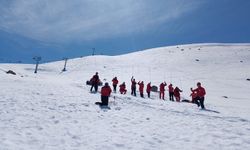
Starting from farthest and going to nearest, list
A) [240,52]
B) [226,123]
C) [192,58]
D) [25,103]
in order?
[240,52] → [192,58] → [25,103] → [226,123]

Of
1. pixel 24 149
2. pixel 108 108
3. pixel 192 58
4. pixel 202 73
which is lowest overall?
pixel 24 149

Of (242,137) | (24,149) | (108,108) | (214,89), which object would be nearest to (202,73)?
(214,89)

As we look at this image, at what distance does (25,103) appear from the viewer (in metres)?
16.5

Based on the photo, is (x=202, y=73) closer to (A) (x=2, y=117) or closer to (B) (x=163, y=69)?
(B) (x=163, y=69)

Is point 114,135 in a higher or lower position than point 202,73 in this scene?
lower

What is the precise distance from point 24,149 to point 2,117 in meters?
4.34

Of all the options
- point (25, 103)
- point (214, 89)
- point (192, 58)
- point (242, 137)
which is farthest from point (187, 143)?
point (192, 58)

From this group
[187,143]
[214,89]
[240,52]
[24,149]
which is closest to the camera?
[24,149]

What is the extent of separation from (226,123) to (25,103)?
1094cm

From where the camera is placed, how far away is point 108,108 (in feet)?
57.6

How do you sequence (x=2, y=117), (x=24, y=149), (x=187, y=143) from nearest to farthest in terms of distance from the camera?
1. (x=24, y=149)
2. (x=187, y=143)
3. (x=2, y=117)

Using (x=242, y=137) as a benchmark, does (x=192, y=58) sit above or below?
above

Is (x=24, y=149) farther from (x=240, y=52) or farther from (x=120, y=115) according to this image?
(x=240, y=52)

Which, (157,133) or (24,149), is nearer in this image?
(24,149)
